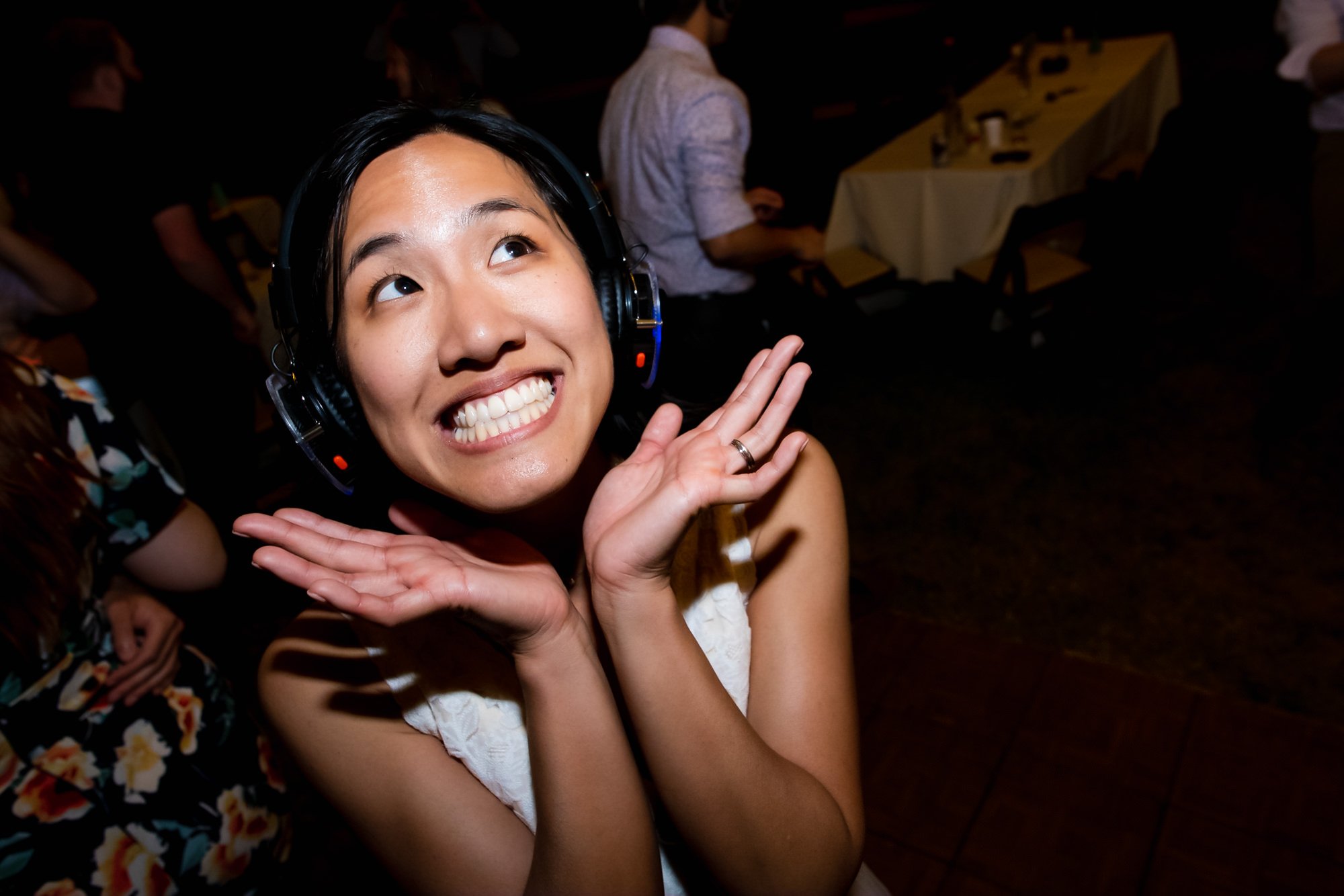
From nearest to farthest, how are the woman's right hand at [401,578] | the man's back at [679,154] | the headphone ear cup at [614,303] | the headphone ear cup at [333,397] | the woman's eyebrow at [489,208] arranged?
the woman's right hand at [401,578], the woman's eyebrow at [489,208], the headphone ear cup at [333,397], the headphone ear cup at [614,303], the man's back at [679,154]

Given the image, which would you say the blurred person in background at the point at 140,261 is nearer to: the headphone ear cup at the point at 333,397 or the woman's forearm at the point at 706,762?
the headphone ear cup at the point at 333,397

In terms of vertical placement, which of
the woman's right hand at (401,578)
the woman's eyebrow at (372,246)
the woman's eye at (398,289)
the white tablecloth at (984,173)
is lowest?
the white tablecloth at (984,173)

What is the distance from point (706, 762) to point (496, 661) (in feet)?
1.40

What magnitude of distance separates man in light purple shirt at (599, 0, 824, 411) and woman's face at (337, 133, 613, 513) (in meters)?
1.62

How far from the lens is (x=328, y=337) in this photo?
1.22m

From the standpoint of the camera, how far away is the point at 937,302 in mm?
4605

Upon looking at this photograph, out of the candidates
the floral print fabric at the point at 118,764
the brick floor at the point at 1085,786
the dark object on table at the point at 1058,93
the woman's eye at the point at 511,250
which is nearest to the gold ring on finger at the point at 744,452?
the woman's eye at the point at 511,250

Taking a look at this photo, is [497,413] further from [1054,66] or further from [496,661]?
[1054,66]

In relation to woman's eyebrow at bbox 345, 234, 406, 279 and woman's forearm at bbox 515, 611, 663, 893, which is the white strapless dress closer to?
woman's forearm at bbox 515, 611, 663, 893

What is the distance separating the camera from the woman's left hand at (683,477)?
104cm

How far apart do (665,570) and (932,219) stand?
4049 millimetres

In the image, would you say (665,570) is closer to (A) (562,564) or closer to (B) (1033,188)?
(A) (562,564)

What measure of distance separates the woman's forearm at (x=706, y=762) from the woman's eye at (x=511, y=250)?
20.4 inches

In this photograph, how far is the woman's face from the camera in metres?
1.08
